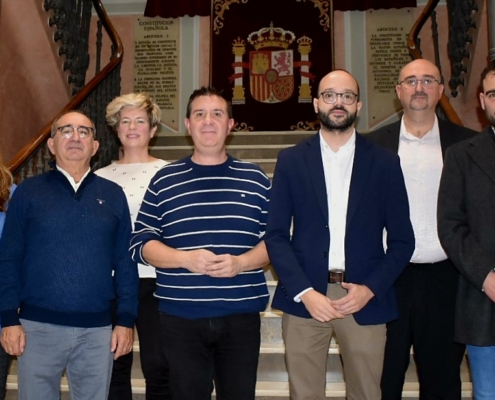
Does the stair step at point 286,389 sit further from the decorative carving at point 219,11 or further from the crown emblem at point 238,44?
the decorative carving at point 219,11

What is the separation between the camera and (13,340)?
1.95 m

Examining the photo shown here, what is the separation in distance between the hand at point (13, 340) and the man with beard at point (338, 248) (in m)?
0.89

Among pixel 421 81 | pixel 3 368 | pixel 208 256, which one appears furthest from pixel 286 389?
pixel 421 81

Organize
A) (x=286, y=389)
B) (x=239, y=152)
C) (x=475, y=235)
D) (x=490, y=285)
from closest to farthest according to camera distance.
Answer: (x=490, y=285)
(x=475, y=235)
(x=286, y=389)
(x=239, y=152)

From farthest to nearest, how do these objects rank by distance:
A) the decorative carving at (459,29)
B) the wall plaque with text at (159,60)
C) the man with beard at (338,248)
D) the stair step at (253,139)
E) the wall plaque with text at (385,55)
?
the wall plaque with text at (159,60)
the wall plaque with text at (385,55)
the stair step at (253,139)
the decorative carving at (459,29)
the man with beard at (338,248)

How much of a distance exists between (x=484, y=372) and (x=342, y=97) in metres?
1.06

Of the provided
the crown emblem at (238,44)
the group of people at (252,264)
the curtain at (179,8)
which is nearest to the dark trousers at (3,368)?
the group of people at (252,264)

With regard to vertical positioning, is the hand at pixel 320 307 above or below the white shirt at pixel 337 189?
below

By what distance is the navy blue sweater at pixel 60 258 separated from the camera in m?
2.00

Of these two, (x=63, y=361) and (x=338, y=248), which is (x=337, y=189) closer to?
(x=338, y=248)

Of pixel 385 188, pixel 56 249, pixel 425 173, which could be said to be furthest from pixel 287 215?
pixel 56 249

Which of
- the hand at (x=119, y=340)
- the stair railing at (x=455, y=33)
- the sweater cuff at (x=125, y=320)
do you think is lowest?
the hand at (x=119, y=340)

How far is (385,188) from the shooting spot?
2090 mm

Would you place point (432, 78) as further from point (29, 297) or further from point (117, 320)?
point (29, 297)
